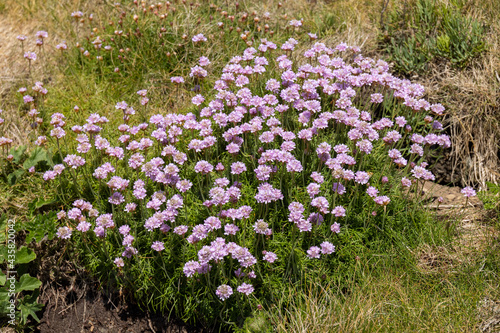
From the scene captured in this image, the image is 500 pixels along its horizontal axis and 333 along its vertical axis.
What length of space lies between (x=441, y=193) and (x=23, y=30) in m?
5.80

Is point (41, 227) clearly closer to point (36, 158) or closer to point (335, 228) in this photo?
point (36, 158)

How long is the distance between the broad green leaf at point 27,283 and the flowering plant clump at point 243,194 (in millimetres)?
455

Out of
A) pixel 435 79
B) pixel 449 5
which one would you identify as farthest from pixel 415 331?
pixel 449 5

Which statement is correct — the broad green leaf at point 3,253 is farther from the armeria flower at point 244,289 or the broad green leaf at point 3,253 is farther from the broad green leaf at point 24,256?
the armeria flower at point 244,289

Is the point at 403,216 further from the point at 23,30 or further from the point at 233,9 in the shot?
the point at 23,30

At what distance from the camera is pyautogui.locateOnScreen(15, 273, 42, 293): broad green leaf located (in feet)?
11.1

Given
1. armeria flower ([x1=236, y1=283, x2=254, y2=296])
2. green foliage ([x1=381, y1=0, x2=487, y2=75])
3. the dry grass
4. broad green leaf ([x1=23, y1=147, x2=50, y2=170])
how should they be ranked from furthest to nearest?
1. green foliage ([x1=381, y1=0, x2=487, y2=75])
2. the dry grass
3. broad green leaf ([x1=23, y1=147, x2=50, y2=170])
4. armeria flower ([x1=236, y1=283, x2=254, y2=296])

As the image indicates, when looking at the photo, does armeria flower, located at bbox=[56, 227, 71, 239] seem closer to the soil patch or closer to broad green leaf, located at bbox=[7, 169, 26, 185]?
the soil patch

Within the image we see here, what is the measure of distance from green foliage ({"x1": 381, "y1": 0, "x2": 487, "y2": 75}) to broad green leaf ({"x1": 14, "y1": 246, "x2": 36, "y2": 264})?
13.8 feet

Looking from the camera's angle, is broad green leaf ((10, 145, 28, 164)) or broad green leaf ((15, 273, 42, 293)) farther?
broad green leaf ((10, 145, 28, 164))

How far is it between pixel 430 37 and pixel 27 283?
16.0ft

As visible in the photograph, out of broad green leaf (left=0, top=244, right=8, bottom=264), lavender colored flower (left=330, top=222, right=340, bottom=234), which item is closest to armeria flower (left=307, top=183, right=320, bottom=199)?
lavender colored flower (left=330, top=222, right=340, bottom=234)

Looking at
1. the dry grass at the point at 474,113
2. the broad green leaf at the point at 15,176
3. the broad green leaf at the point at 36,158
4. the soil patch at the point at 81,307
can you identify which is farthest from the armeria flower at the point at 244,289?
the dry grass at the point at 474,113

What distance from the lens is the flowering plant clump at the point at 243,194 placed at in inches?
126
